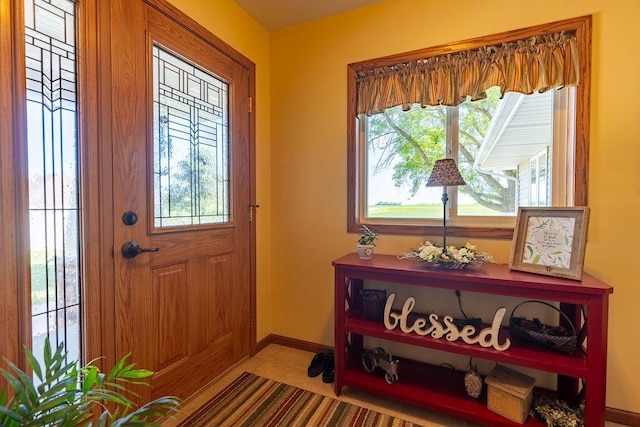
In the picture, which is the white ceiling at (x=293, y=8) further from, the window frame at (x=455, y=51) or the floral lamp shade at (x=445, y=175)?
the floral lamp shade at (x=445, y=175)

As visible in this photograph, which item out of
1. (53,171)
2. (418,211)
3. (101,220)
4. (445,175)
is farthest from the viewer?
(418,211)

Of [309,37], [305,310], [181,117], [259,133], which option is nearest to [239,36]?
[309,37]

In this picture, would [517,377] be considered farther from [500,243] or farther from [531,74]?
[531,74]

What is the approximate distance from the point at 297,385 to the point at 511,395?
→ 121cm

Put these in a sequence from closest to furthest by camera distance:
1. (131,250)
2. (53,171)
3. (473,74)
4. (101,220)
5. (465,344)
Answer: (53,171) → (101,220) → (131,250) → (465,344) → (473,74)

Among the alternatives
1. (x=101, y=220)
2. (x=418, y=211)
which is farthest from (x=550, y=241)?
(x=101, y=220)

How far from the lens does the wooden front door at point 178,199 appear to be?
1466mm

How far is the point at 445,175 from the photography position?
66.9 inches

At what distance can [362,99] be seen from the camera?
215 cm

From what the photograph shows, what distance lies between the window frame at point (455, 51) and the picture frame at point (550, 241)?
0.16m

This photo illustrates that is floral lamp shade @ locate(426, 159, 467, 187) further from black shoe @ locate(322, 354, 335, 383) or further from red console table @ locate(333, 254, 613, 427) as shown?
black shoe @ locate(322, 354, 335, 383)

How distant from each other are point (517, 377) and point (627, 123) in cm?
145

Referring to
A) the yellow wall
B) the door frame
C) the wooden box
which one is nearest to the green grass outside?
the yellow wall

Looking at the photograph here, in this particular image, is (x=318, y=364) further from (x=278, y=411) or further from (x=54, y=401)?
(x=54, y=401)
